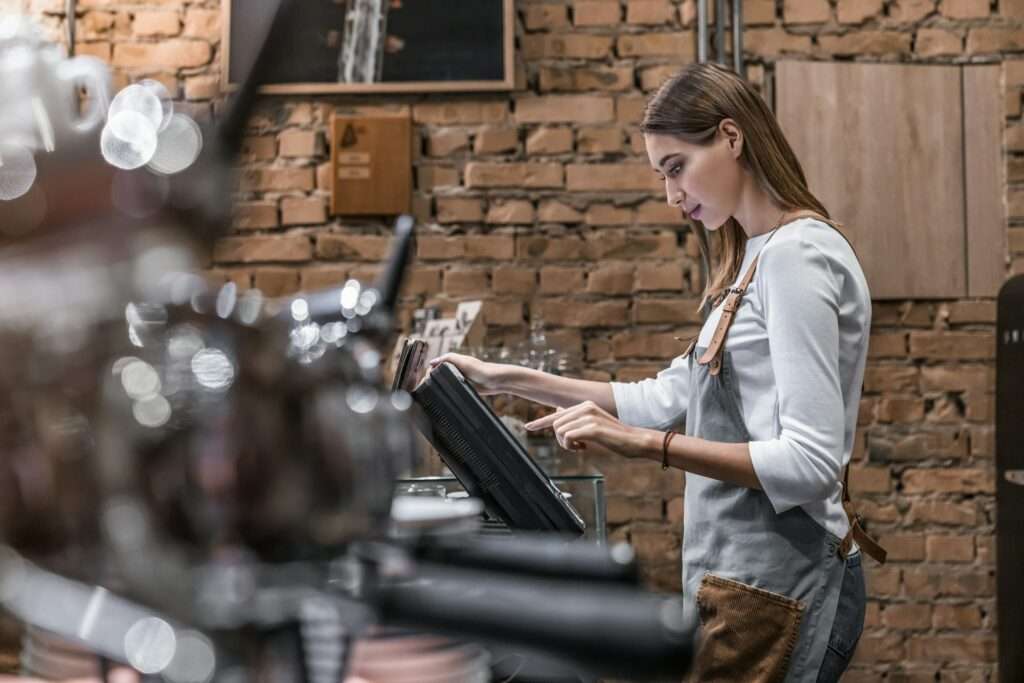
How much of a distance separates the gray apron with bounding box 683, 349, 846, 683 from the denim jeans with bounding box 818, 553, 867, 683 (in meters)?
0.02

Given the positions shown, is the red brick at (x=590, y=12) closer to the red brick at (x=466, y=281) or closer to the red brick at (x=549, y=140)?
the red brick at (x=549, y=140)

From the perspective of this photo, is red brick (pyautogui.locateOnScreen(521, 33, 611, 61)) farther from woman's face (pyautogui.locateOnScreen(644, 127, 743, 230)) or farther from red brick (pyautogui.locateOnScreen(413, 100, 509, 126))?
woman's face (pyautogui.locateOnScreen(644, 127, 743, 230))

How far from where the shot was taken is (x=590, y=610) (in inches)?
7.5

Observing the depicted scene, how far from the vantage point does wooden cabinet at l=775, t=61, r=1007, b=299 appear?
2.94m

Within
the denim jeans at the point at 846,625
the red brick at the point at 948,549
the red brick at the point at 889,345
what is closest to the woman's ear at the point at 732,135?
the denim jeans at the point at 846,625

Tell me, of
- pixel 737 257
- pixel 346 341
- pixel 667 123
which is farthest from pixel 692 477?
pixel 346 341

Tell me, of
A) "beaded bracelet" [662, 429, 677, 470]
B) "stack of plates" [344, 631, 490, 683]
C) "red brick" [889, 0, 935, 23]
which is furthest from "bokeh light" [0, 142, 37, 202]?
"red brick" [889, 0, 935, 23]

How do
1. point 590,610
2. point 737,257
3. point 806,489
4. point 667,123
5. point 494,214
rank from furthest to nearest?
1. point 494,214
2. point 737,257
3. point 667,123
4. point 806,489
5. point 590,610

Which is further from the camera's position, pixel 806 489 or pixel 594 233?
pixel 594 233

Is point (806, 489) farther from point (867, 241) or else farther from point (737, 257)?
point (867, 241)

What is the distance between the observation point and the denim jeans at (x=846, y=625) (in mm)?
1432

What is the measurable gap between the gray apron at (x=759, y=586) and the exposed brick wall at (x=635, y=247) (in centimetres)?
139

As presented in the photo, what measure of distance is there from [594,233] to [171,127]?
276 cm

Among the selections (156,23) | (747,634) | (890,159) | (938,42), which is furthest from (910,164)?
(156,23)
